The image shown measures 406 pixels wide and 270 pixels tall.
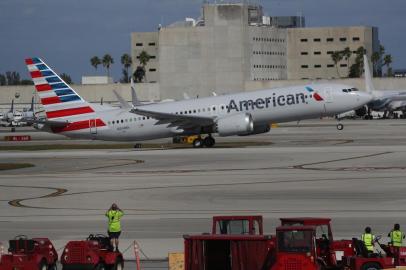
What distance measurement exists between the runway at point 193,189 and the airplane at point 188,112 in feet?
6.92

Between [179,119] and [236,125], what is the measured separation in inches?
182

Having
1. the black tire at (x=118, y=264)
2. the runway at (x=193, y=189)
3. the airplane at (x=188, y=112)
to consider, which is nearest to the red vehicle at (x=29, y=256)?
the black tire at (x=118, y=264)

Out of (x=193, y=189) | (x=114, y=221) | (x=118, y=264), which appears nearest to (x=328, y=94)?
(x=193, y=189)

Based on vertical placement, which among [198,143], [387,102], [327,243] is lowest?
[327,243]

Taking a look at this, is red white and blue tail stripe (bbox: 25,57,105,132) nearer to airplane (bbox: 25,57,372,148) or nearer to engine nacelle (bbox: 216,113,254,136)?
airplane (bbox: 25,57,372,148)

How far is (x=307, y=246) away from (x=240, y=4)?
179m

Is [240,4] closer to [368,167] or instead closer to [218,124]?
[218,124]

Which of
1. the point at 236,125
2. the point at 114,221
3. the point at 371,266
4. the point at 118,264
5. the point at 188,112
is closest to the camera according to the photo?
the point at 371,266

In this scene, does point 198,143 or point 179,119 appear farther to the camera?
point 198,143

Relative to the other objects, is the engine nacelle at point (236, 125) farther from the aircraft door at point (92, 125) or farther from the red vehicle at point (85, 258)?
the red vehicle at point (85, 258)

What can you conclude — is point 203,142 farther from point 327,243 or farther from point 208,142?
point 327,243

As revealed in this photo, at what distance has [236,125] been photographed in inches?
2928

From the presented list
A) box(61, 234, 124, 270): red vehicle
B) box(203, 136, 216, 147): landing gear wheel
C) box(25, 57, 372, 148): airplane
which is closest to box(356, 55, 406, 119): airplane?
box(25, 57, 372, 148): airplane

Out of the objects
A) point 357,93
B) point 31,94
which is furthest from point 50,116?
point 31,94
